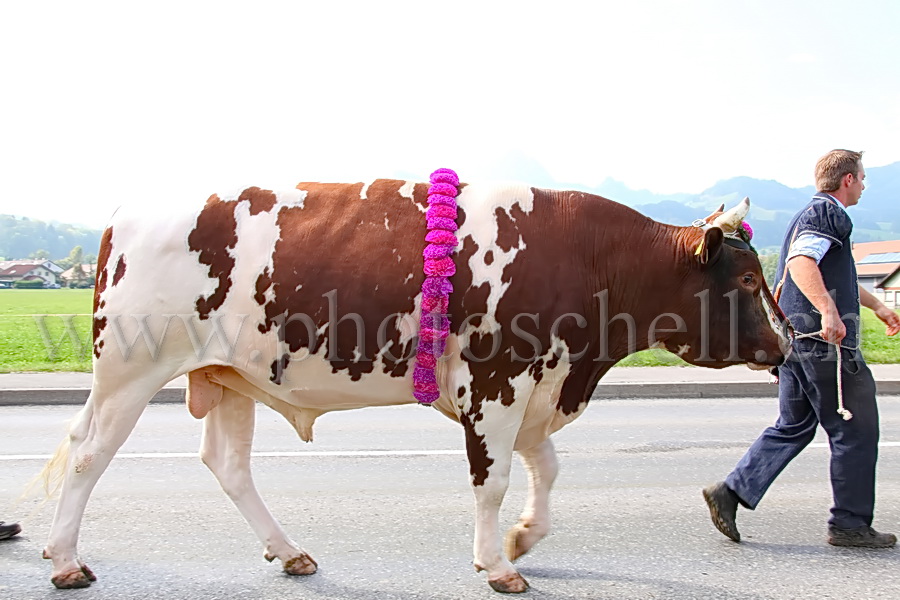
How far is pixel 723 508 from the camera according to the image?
480 centimetres

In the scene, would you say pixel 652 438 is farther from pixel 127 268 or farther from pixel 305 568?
pixel 127 268

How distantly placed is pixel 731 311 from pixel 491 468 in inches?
56.2

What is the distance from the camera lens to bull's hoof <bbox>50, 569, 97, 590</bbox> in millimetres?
4047

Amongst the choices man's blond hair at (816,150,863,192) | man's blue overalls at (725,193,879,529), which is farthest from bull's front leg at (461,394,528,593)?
man's blond hair at (816,150,863,192)

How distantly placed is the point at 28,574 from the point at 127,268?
1.54m

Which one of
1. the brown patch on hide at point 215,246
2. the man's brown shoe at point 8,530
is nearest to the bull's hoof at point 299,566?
the brown patch on hide at point 215,246

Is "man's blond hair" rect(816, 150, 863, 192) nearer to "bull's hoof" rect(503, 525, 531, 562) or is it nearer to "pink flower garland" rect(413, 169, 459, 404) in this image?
"pink flower garland" rect(413, 169, 459, 404)

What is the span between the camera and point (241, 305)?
4.05 m

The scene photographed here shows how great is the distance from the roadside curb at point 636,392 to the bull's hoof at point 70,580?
604 centimetres

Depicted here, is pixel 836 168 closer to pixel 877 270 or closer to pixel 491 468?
pixel 491 468

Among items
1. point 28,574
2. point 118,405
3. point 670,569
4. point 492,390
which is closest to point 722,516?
point 670,569

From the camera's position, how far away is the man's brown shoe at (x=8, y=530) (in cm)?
477

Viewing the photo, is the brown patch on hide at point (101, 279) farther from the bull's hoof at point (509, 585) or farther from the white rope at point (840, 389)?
the white rope at point (840, 389)

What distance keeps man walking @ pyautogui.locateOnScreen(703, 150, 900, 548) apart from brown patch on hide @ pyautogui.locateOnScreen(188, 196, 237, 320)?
2821 millimetres
